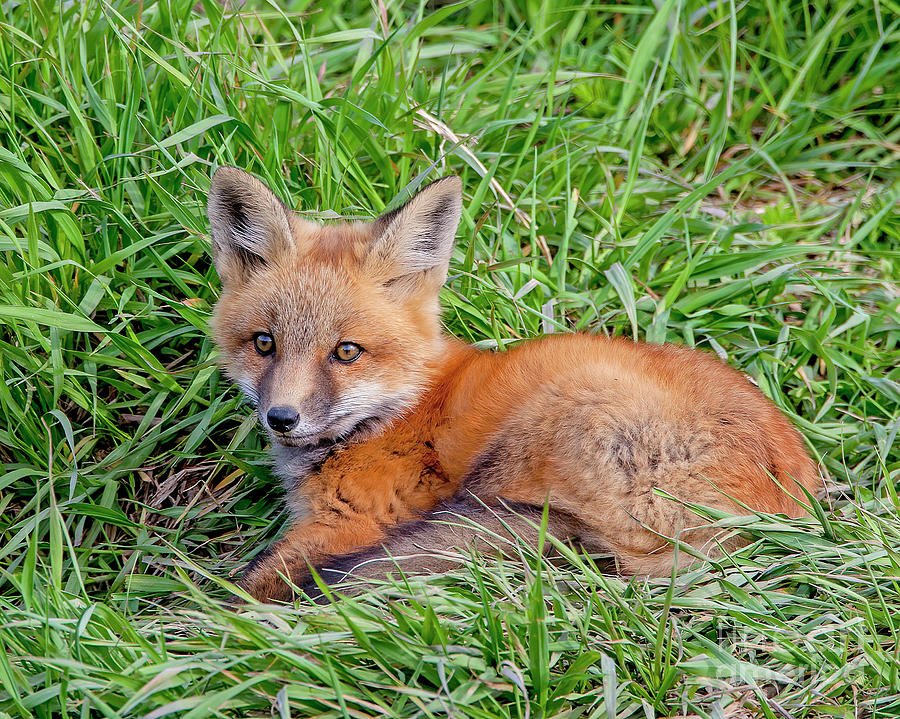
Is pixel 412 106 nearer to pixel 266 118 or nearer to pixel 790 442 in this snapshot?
pixel 266 118

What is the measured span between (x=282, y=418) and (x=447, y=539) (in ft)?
2.39

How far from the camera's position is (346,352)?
329 cm

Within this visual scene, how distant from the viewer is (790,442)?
10.4 ft

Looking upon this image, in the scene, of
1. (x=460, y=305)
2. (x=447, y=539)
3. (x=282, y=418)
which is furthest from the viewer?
(x=460, y=305)

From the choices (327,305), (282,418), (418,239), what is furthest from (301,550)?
(418,239)

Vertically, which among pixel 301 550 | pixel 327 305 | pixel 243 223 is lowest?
pixel 301 550

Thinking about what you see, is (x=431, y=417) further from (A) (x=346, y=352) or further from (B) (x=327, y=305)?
(B) (x=327, y=305)

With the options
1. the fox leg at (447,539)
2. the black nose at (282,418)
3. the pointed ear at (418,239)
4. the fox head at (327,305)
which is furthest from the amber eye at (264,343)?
the fox leg at (447,539)

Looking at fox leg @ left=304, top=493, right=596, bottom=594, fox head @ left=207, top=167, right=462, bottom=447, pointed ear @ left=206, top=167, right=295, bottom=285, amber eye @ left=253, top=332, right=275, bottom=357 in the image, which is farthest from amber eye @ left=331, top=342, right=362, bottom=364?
fox leg @ left=304, top=493, right=596, bottom=594

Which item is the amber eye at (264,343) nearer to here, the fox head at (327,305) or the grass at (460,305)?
the fox head at (327,305)

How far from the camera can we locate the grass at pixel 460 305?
98.0 inches

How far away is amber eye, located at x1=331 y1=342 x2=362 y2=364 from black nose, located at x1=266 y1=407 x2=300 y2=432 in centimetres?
33

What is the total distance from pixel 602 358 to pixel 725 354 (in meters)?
1.16

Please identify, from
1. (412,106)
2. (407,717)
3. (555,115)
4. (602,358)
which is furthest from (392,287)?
(555,115)
